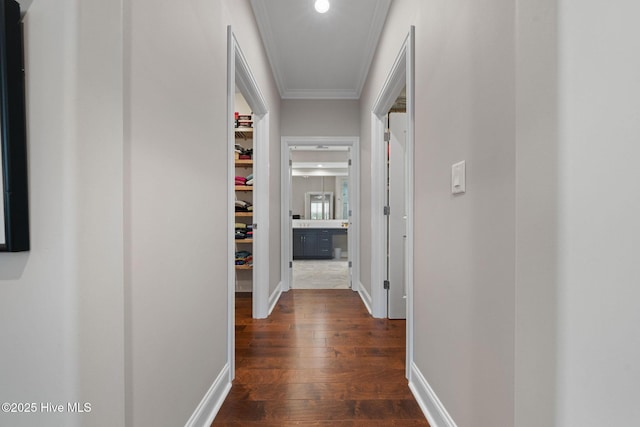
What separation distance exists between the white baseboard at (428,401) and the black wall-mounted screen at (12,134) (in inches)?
62.1

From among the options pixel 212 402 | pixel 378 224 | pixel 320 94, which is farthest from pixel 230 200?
pixel 320 94

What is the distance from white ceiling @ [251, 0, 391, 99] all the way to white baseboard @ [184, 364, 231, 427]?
2581 millimetres

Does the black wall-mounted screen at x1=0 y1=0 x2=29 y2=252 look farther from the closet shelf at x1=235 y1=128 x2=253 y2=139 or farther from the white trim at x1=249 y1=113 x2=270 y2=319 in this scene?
the closet shelf at x1=235 y1=128 x2=253 y2=139

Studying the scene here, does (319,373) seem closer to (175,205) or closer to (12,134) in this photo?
(175,205)

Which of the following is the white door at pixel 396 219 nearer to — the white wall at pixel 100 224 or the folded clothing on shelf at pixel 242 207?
the folded clothing on shelf at pixel 242 207

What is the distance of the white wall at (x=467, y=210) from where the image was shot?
853mm

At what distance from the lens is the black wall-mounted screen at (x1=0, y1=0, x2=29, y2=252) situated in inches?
25.6

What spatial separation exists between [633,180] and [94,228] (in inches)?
44.6

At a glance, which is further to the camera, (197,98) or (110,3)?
(197,98)

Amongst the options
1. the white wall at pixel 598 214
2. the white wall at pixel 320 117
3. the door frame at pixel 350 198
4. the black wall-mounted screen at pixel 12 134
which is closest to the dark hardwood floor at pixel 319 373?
the door frame at pixel 350 198

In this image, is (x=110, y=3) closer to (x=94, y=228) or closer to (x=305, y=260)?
(x=94, y=228)

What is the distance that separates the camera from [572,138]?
1.78ft

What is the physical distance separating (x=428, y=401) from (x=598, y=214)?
49.9 inches

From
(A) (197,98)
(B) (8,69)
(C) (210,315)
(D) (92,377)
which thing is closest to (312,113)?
(A) (197,98)
